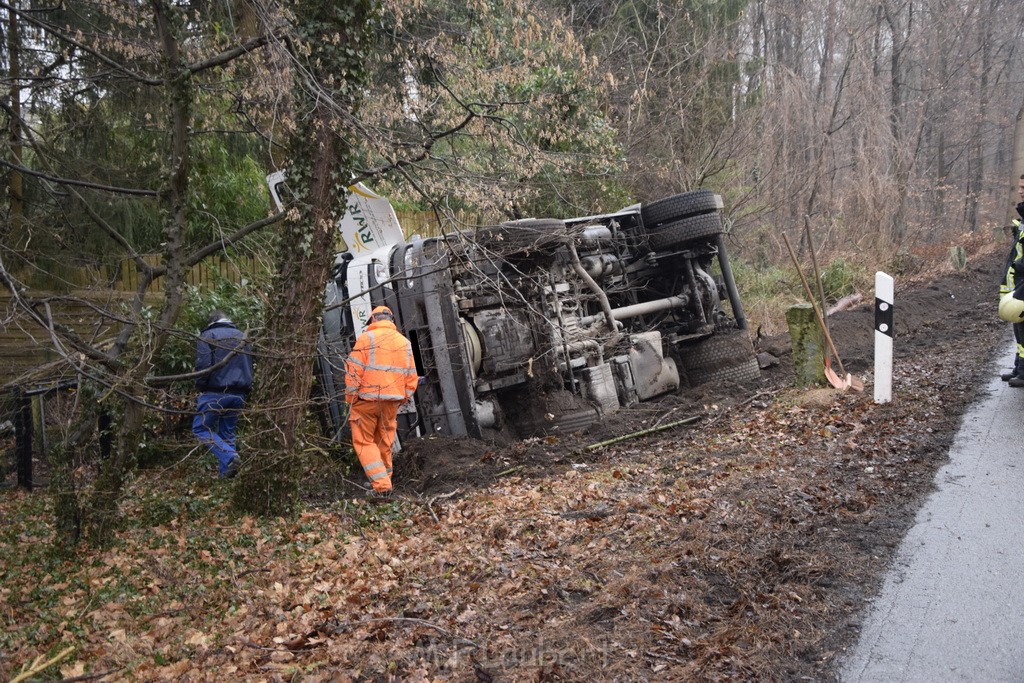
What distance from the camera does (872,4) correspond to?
25.3 m

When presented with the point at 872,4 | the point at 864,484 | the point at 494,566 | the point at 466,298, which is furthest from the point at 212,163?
the point at 872,4

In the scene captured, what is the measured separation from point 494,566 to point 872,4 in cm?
2445

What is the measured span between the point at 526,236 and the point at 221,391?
350 cm

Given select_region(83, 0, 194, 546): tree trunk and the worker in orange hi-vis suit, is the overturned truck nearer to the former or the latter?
the worker in orange hi-vis suit

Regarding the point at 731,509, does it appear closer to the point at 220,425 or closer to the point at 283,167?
the point at 283,167

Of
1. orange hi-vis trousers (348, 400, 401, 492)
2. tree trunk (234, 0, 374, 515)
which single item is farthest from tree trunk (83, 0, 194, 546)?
orange hi-vis trousers (348, 400, 401, 492)

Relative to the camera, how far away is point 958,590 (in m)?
4.54

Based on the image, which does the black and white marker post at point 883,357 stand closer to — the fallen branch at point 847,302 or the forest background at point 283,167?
the forest background at point 283,167

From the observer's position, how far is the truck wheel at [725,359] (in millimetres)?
11867

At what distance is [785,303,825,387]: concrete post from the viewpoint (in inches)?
369

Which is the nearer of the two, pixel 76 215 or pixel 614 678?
pixel 614 678

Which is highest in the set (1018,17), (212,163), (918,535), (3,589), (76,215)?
(1018,17)

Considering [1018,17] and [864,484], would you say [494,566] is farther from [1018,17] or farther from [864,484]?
[1018,17]

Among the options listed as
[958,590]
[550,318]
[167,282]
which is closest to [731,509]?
[958,590]
